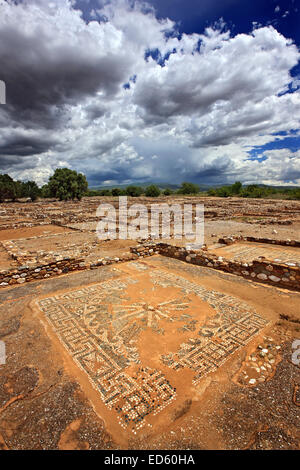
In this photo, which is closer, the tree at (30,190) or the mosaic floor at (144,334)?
the mosaic floor at (144,334)

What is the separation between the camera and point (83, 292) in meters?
6.38

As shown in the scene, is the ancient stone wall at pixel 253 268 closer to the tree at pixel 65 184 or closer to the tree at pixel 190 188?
the tree at pixel 65 184

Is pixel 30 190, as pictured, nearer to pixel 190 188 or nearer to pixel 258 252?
pixel 190 188

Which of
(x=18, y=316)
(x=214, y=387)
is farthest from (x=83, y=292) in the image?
(x=214, y=387)

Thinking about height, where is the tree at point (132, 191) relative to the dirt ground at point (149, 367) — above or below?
above

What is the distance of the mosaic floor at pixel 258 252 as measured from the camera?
9.58 m

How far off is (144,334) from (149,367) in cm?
87

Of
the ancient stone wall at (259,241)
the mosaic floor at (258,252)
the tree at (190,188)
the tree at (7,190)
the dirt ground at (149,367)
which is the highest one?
the tree at (190,188)

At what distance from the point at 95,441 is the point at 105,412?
1.07 ft

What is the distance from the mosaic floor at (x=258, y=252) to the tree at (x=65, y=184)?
5132 cm

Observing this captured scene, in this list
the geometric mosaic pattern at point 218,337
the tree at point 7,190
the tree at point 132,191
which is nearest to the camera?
the geometric mosaic pattern at point 218,337

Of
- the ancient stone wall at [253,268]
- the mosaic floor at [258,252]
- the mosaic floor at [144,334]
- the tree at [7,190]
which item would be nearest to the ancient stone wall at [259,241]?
the mosaic floor at [258,252]

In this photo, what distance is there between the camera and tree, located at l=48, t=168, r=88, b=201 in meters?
54.4

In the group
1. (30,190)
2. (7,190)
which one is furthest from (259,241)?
(30,190)
